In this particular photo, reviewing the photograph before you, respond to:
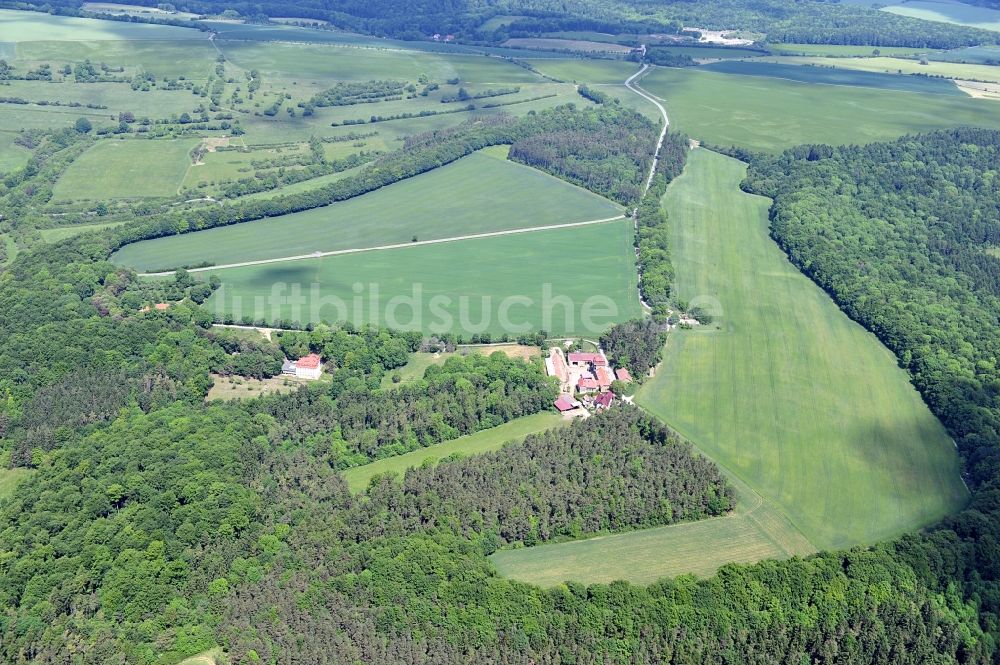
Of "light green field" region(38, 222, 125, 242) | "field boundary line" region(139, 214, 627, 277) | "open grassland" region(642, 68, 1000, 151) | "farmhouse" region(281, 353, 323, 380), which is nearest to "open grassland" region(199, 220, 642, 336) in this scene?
"field boundary line" region(139, 214, 627, 277)

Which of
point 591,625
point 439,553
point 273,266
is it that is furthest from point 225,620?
point 273,266

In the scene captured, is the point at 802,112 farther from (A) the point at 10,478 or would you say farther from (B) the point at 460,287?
(A) the point at 10,478

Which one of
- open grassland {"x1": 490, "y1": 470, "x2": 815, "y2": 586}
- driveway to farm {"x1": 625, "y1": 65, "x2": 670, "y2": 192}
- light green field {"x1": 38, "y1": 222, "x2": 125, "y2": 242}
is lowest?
open grassland {"x1": 490, "y1": 470, "x2": 815, "y2": 586}

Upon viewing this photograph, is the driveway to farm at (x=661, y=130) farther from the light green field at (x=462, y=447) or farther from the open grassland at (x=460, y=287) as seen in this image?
the light green field at (x=462, y=447)

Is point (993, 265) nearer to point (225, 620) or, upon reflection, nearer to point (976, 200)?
point (976, 200)

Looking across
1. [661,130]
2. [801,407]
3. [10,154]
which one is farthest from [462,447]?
[10,154]

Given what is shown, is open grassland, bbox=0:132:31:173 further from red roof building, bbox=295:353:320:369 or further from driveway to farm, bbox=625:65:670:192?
driveway to farm, bbox=625:65:670:192

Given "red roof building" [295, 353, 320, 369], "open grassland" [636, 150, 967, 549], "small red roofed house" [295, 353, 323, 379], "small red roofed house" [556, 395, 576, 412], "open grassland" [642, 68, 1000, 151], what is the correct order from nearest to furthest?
"open grassland" [636, 150, 967, 549] → "small red roofed house" [556, 395, 576, 412] → "small red roofed house" [295, 353, 323, 379] → "red roof building" [295, 353, 320, 369] → "open grassland" [642, 68, 1000, 151]
